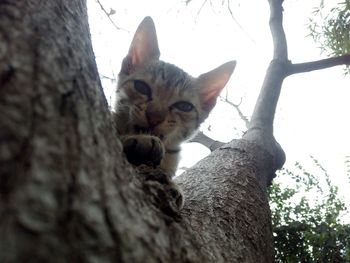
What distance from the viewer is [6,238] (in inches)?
12.1

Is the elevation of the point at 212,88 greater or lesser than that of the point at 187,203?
greater

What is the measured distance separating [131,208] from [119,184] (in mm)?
32

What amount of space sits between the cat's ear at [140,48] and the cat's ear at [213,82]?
0.93 feet

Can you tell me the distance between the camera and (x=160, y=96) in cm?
156

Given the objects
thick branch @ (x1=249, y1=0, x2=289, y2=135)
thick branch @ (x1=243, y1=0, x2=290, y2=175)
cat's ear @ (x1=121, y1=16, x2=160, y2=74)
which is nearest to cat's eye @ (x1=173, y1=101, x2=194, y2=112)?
cat's ear @ (x1=121, y1=16, x2=160, y2=74)

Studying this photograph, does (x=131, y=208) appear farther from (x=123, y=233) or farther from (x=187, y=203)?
(x=187, y=203)

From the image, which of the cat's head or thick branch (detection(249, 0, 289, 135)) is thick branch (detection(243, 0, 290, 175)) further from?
the cat's head

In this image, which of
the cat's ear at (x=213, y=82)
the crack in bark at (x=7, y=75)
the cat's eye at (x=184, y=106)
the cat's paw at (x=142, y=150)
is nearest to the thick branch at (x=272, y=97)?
the cat's ear at (x=213, y=82)

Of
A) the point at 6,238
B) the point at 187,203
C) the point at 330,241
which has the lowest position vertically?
the point at 6,238

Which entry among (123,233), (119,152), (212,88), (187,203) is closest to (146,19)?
(212,88)

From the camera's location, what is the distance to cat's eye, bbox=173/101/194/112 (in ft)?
5.29

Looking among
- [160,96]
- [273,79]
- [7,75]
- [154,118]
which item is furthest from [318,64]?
[7,75]

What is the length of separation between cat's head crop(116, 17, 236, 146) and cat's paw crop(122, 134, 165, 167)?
311mm

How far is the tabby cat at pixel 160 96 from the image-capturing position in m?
1.42
